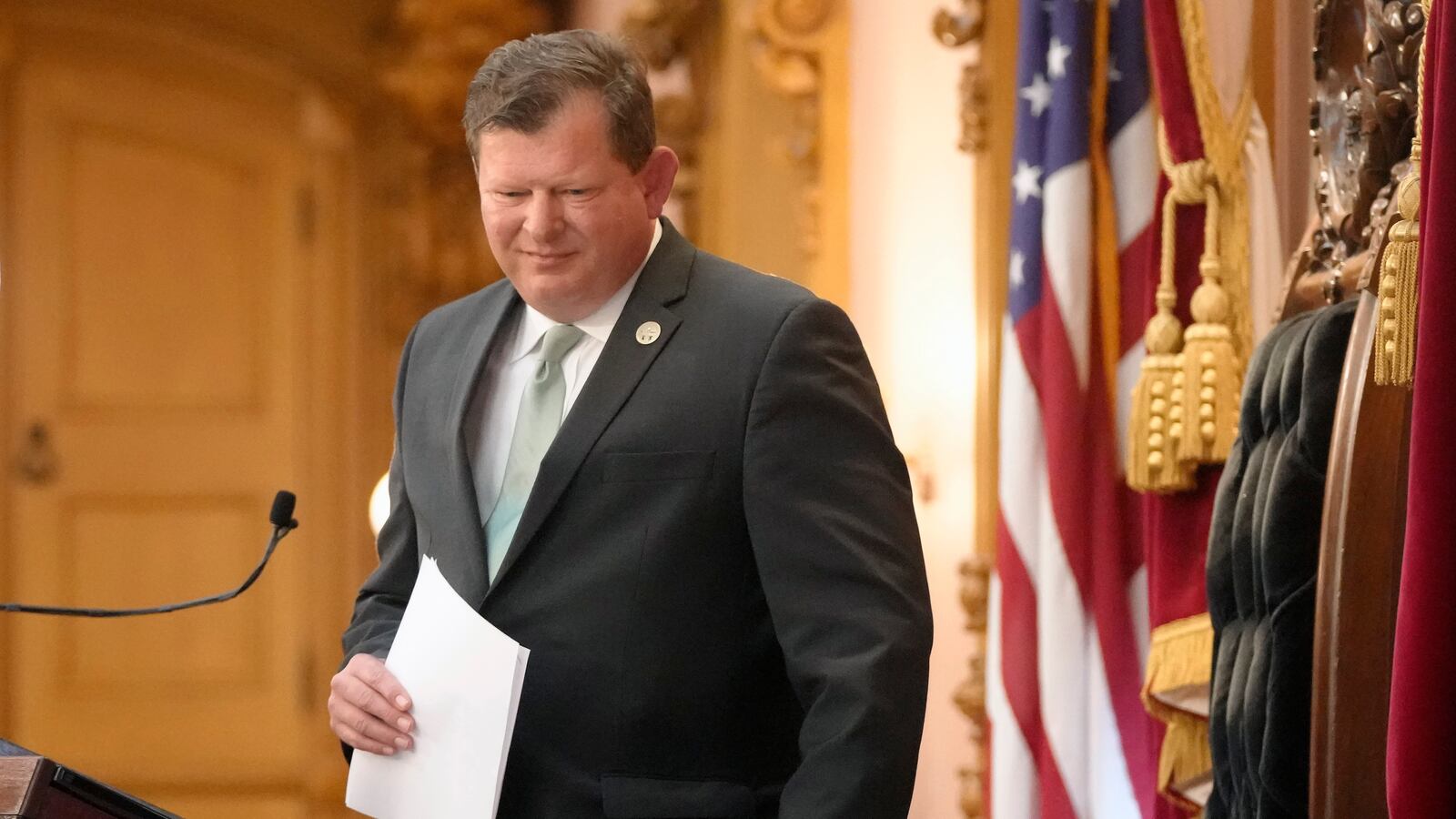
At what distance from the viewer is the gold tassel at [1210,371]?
2221 millimetres

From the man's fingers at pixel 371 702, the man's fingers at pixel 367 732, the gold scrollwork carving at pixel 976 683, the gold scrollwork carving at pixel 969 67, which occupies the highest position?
the gold scrollwork carving at pixel 969 67

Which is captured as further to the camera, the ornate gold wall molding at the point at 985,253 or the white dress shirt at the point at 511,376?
the ornate gold wall molding at the point at 985,253

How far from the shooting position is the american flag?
2.56 m

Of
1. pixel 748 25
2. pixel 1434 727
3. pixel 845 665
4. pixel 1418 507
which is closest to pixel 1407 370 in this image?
pixel 1418 507

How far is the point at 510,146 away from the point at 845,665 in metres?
0.51

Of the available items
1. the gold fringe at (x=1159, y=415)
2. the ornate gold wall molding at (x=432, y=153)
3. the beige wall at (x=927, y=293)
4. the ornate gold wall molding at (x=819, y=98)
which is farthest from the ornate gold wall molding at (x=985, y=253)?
the ornate gold wall molding at (x=432, y=153)

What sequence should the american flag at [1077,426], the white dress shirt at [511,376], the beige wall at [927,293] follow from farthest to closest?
the beige wall at [927,293] → the american flag at [1077,426] → the white dress shirt at [511,376]

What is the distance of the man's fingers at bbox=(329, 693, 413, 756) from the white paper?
0.04 ft

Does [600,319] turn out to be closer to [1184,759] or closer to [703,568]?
[703,568]

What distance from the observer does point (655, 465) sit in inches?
61.2

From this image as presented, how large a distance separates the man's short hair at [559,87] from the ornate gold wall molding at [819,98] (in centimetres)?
205

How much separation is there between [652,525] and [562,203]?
28 centimetres

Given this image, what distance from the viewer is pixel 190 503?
5.75 m

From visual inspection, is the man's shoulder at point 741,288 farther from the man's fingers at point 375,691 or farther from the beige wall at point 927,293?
the beige wall at point 927,293
